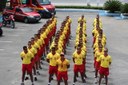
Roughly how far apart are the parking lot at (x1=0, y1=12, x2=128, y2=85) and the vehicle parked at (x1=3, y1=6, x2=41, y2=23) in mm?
546

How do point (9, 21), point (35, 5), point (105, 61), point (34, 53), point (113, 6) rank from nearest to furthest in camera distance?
point (105, 61)
point (34, 53)
point (9, 21)
point (35, 5)
point (113, 6)

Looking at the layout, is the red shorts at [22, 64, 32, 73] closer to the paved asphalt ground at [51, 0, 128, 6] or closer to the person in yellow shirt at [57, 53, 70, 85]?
the person in yellow shirt at [57, 53, 70, 85]

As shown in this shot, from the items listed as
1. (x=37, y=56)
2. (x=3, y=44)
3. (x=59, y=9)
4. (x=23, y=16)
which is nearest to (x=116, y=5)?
(x=59, y=9)

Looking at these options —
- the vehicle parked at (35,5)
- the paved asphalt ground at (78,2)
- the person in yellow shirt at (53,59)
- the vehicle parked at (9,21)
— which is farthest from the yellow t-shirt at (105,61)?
the paved asphalt ground at (78,2)

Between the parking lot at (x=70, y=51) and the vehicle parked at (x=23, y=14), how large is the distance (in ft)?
1.79

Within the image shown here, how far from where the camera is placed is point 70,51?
24766 millimetres

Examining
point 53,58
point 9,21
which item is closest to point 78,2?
point 9,21

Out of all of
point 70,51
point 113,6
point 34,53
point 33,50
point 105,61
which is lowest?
point 70,51

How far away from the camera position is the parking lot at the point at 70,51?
18906 mm

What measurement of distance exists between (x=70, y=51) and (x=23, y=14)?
→ 12.6m

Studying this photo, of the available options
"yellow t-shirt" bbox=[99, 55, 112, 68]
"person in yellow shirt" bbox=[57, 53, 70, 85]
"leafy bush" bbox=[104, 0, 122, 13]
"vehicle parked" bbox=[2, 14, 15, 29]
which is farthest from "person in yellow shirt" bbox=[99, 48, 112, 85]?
"leafy bush" bbox=[104, 0, 122, 13]

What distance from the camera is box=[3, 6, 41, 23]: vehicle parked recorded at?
3631 centimetres

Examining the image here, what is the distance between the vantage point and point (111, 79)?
18.9 meters

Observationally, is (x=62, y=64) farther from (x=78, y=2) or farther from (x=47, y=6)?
(x=78, y=2)
